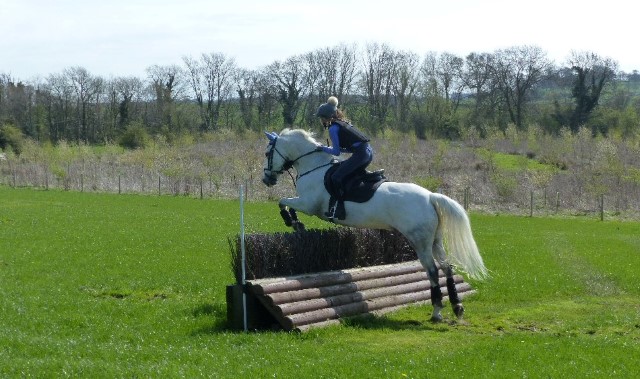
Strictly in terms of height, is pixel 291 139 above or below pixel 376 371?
above

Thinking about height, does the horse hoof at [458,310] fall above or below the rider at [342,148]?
below

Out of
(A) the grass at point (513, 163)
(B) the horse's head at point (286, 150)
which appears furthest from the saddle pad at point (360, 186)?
(A) the grass at point (513, 163)

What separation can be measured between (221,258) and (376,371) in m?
12.2

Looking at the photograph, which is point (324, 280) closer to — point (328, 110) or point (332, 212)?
point (332, 212)

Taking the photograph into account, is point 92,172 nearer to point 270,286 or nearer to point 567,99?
point 270,286

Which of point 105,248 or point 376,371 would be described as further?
point 105,248

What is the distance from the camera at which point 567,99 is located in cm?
9338

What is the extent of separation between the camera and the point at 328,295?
12617mm

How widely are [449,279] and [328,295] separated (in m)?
2.07

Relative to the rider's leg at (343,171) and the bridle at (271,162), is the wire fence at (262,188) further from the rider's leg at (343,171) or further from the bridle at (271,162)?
the rider's leg at (343,171)

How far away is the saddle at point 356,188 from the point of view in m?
13.1

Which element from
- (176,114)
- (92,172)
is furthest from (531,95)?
(92,172)

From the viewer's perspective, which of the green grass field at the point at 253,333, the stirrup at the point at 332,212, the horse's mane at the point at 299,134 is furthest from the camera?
the horse's mane at the point at 299,134

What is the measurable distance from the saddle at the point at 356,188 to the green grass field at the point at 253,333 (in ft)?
6.42
